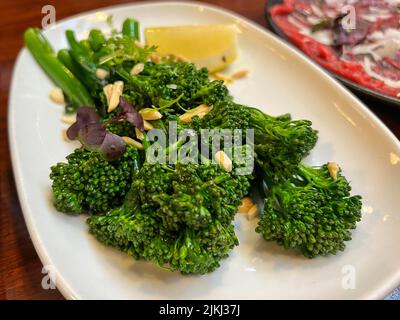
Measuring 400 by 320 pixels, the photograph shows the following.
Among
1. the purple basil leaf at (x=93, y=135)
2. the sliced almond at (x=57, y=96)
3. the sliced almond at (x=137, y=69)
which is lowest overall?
the sliced almond at (x=57, y=96)

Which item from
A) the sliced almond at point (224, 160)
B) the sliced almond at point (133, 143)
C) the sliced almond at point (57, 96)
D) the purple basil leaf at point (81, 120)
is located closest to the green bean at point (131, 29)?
the sliced almond at point (57, 96)

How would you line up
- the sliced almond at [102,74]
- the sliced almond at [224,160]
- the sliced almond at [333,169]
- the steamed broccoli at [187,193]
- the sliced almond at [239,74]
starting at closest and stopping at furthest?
the steamed broccoli at [187,193], the sliced almond at [224,160], the sliced almond at [333,169], the sliced almond at [102,74], the sliced almond at [239,74]

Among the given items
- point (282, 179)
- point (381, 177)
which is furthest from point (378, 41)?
point (282, 179)

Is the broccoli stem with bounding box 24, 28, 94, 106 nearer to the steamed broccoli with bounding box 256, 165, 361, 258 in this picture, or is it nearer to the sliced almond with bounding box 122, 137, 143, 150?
the sliced almond with bounding box 122, 137, 143, 150

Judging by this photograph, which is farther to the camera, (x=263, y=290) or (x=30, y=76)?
(x=30, y=76)

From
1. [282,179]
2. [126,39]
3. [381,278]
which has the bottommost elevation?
[381,278]

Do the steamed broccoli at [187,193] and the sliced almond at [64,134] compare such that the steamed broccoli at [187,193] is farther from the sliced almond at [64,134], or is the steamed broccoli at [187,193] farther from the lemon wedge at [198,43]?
the lemon wedge at [198,43]
